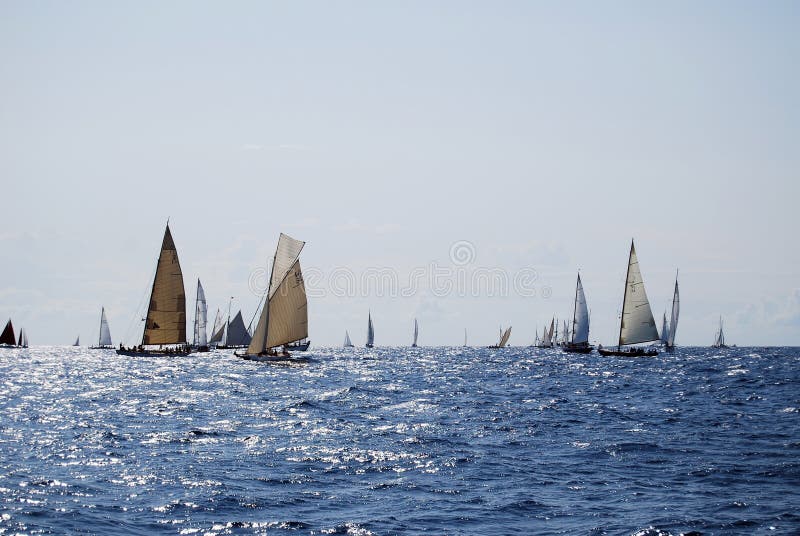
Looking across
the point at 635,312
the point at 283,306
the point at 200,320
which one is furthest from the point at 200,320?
the point at 635,312

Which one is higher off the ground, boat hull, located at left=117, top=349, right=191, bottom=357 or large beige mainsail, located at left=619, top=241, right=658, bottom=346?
large beige mainsail, located at left=619, top=241, right=658, bottom=346

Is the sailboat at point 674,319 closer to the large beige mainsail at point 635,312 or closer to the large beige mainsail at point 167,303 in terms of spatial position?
the large beige mainsail at point 635,312

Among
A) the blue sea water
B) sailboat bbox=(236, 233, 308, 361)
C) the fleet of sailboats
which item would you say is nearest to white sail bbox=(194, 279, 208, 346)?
the fleet of sailboats

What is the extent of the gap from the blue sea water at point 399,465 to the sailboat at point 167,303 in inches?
2196

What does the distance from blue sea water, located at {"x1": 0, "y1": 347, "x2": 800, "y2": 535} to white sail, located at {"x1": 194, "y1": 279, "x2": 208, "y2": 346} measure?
4503 inches

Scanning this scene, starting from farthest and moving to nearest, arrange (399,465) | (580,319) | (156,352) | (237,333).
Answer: (237,333), (580,319), (156,352), (399,465)

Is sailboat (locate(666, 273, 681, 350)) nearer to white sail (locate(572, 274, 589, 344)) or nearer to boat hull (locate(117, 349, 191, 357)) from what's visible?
white sail (locate(572, 274, 589, 344))

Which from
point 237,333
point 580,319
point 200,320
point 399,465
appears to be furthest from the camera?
point 237,333

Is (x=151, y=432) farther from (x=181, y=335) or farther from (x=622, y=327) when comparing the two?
(x=622, y=327)

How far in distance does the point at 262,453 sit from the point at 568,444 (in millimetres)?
13538

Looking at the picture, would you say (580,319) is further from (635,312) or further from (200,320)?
(200,320)

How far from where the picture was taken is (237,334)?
631ft

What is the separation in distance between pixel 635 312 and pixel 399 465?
10541 centimetres

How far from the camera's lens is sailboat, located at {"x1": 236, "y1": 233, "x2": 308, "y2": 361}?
104m
